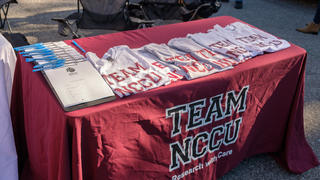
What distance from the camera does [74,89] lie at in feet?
4.19

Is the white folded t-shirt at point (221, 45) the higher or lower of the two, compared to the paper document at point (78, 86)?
higher

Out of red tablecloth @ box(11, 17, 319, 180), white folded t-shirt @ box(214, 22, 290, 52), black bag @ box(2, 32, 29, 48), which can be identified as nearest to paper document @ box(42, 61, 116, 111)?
red tablecloth @ box(11, 17, 319, 180)

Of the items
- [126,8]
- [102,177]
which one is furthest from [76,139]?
[126,8]

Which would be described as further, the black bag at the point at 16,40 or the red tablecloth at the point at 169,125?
the black bag at the point at 16,40

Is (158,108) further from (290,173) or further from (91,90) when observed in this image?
(290,173)

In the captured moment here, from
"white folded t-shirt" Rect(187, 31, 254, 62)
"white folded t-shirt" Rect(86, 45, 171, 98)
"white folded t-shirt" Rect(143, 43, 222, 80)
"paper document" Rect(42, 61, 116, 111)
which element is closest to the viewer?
"paper document" Rect(42, 61, 116, 111)

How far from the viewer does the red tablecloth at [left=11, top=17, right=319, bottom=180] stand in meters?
1.26

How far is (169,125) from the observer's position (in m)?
1.46

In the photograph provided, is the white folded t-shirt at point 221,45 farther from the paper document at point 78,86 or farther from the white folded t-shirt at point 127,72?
the paper document at point 78,86

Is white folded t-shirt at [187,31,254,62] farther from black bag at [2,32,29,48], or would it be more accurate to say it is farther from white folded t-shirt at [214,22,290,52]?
black bag at [2,32,29,48]

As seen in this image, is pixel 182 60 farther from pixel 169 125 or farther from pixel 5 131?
pixel 5 131

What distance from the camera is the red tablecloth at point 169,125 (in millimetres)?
1263

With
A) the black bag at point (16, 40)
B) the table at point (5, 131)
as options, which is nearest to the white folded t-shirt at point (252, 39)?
the table at point (5, 131)

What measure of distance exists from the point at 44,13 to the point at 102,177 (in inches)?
160
